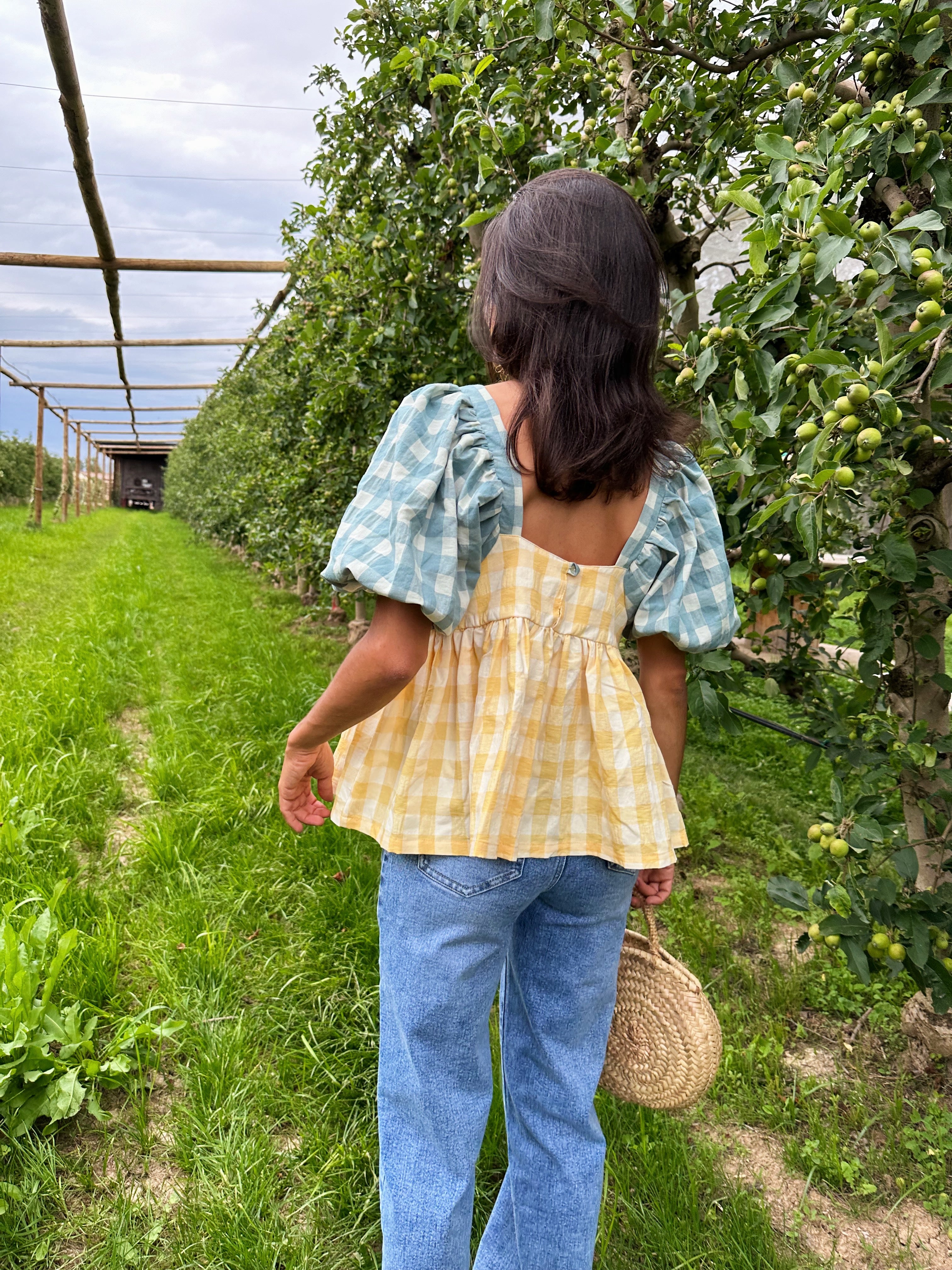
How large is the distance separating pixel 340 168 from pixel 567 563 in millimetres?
3199

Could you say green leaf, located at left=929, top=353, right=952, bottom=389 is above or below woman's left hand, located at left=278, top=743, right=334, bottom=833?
above

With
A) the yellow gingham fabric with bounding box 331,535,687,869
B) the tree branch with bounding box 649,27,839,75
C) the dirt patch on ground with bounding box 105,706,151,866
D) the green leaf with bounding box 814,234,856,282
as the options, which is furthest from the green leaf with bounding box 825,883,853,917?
the dirt patch on ground with bounding box 105,706,151,866

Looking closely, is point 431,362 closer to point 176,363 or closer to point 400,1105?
point 400,1105

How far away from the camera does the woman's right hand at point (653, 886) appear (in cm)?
140

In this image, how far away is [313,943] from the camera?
2.31 m

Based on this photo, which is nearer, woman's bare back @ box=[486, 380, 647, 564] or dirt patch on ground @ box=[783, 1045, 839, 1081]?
woman's bare back @ box=[486, 380, 647, 564]

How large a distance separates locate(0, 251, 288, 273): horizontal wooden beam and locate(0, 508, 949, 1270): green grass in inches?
166

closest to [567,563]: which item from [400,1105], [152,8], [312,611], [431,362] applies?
[400,1105]

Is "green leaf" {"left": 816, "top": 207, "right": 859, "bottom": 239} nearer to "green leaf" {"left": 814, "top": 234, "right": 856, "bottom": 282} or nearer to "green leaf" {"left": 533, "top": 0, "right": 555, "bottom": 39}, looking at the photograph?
"green leaf" {"left": 814, "top": 234, "right": 856, "bottom": 282}

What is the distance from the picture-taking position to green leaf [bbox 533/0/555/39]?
69.2 inches

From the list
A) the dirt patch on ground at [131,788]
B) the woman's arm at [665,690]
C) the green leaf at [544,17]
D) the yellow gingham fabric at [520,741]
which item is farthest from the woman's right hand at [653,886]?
the dirt patch on ground at [131,788]

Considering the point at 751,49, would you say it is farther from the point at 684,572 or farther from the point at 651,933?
the point at 651,933

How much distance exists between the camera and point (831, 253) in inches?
43.4

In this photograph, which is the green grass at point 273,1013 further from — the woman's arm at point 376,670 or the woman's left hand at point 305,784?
the woman's arm at point 376,670
